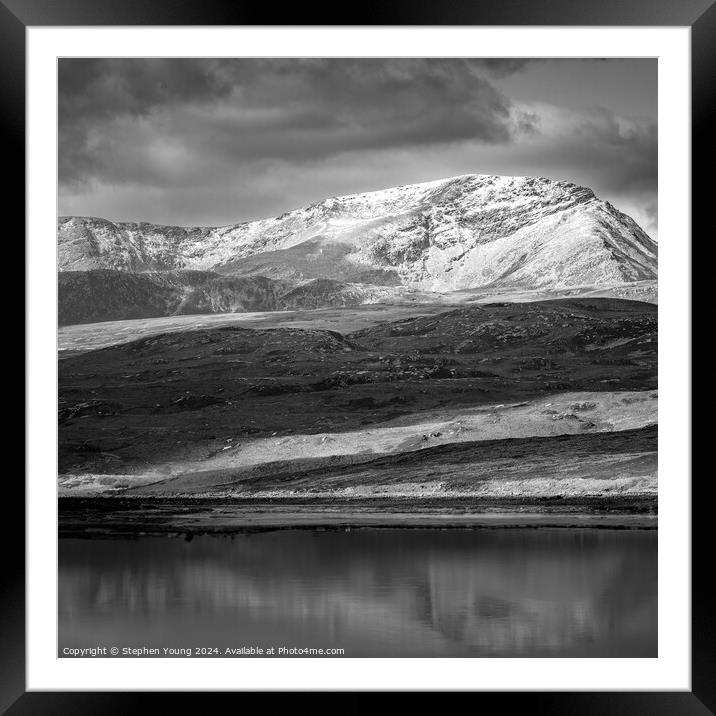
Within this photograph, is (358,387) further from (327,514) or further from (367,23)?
(367,23)

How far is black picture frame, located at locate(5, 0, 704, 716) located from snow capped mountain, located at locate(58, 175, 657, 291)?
3918mm

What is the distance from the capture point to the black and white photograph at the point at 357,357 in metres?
8.95

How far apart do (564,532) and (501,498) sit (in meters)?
1.03

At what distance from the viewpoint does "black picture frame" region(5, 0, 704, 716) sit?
615 cm

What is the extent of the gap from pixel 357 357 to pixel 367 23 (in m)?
6.76

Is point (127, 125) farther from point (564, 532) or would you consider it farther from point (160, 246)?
point (564, 532)

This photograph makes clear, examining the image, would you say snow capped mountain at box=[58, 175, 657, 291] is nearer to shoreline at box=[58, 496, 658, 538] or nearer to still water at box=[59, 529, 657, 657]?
shoreline at box=[58, 496, 658, 538]

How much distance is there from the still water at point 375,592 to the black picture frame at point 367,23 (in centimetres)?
143

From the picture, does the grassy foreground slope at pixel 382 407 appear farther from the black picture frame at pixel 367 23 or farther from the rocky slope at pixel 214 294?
the black picture frame at pixel 367 23

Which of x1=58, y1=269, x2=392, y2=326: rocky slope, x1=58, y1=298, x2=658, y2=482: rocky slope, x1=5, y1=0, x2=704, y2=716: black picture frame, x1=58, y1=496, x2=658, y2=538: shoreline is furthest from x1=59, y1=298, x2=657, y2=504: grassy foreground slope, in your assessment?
x1=5, y1=0, x2=704, y2=716: black picture frame

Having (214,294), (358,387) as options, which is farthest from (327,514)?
(214,294)

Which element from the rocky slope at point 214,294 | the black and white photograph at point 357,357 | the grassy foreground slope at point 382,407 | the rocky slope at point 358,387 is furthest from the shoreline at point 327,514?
the rocky slope at point 214,294
